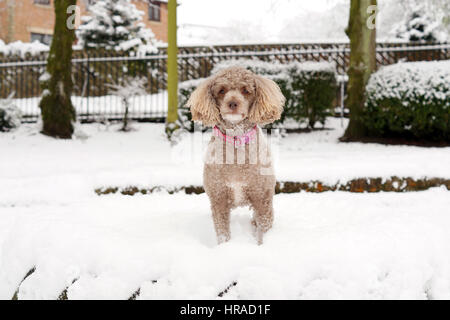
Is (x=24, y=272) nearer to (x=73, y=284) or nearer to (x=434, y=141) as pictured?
(x=73, y=284)

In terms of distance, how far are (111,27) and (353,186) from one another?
1473cm

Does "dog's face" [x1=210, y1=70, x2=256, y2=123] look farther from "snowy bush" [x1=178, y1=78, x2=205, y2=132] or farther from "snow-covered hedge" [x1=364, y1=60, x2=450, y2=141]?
"snowy bush" [x1=178, y1=78, x2=205, y2=132]

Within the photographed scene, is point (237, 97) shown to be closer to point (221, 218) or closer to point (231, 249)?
point (221, 218)

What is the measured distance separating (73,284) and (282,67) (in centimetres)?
854

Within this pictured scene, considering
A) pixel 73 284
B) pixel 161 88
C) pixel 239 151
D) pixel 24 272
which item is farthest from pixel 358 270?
pixel 161 88

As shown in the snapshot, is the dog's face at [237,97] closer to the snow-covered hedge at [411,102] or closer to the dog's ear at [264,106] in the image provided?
the dog's ear at [264,106]

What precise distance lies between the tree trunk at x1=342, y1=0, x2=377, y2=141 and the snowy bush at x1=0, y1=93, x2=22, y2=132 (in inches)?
354

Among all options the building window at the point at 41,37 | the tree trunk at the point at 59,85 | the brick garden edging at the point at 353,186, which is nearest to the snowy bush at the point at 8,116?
the tree trunk at the point at 59,85

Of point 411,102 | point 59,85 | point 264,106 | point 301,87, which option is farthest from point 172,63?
point 264,106

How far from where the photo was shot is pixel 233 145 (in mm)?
2818

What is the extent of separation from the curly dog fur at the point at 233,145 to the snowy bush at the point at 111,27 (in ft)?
49.0

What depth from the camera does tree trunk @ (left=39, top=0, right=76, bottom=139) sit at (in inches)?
410

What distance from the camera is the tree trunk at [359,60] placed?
9406 mm

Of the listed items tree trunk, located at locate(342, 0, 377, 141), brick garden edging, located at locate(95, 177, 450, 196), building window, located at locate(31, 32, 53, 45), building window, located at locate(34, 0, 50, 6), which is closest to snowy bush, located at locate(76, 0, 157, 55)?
building window, located at locate(31, 32, 53, 45)
